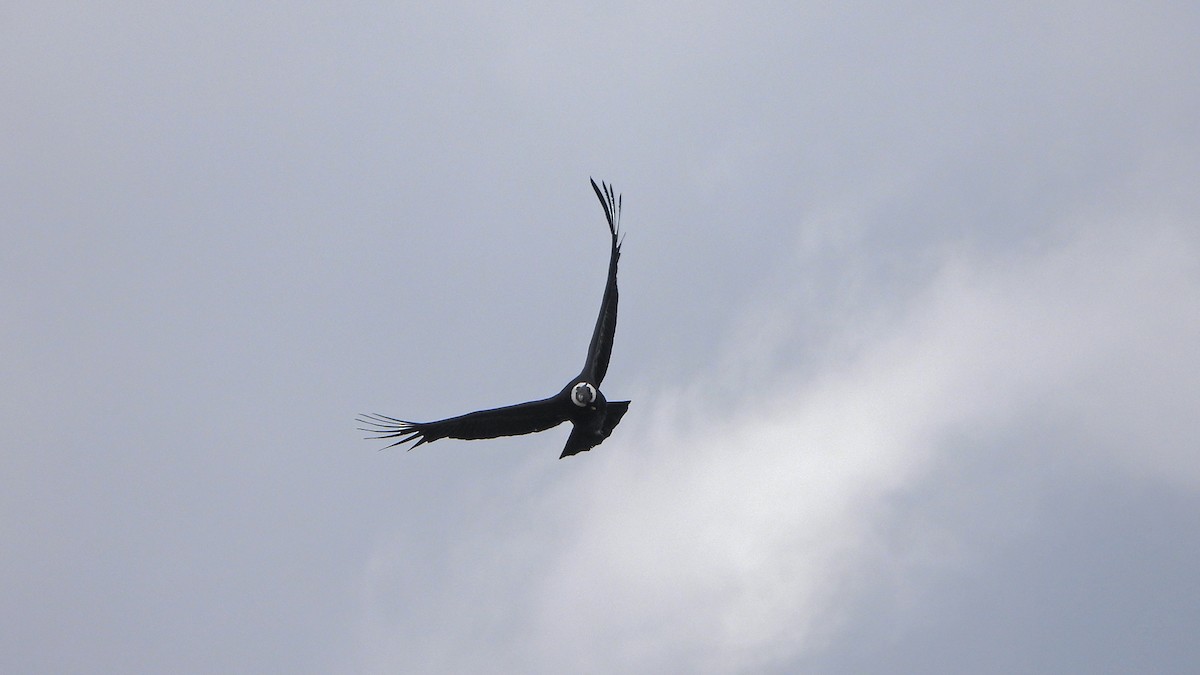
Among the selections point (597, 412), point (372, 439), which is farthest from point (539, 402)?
point (372, 439)

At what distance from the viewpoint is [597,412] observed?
127 ft

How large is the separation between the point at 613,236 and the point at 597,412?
4.98m

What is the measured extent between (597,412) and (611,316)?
292 cm

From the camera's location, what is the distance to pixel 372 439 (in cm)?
3819

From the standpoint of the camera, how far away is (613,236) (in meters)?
39.9

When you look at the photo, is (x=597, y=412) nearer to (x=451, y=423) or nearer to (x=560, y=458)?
(x=560, y=458)

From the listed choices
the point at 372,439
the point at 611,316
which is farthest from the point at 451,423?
the point at 611,316

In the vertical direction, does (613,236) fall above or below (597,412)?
above

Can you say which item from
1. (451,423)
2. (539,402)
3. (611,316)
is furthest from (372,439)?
(611,316)

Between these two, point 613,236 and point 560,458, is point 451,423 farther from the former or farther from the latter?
point 613,236

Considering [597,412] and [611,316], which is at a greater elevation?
[611,316]

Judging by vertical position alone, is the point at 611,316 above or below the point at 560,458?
above

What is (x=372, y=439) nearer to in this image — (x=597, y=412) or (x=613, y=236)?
(x=597, y=412)

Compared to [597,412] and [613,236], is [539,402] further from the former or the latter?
[613,236]
